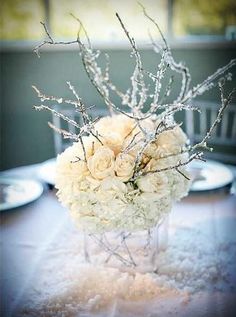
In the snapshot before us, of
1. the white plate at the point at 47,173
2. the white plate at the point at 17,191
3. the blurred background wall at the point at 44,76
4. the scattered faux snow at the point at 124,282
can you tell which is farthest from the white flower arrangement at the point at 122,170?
the blurred background wall at the point at 44,76

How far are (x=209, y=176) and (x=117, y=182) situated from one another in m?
0.70

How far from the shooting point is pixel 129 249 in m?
1.15

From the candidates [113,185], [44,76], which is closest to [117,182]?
[113,185]

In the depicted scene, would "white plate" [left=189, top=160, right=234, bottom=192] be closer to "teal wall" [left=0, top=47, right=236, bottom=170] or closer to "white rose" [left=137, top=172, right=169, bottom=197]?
"white rose" [left=137, top=172, right=169, bottom=197]

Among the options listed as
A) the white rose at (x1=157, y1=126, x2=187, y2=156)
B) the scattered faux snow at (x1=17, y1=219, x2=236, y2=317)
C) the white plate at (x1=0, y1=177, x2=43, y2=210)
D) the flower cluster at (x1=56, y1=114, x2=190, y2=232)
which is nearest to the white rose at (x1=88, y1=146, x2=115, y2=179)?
the flower cluster at (x1=56, y1=114, x2=190, y2=232)

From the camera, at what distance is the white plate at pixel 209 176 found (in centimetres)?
147

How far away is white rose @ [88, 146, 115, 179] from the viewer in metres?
0.94

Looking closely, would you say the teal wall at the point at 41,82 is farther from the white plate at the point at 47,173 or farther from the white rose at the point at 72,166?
the white rose at the point at 72,166

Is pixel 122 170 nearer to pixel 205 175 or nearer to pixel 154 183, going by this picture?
pixel 154 183

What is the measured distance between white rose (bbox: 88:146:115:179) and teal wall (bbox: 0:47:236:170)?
205cm

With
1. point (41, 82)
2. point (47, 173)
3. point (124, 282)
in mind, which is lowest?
point (124, 282)

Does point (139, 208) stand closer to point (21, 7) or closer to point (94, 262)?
point (94, 262)

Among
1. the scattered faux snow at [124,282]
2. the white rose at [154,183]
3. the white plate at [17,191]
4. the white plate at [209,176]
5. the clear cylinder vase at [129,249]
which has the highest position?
the white rose at [154,183]

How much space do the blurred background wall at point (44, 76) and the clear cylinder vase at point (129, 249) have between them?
1876mm
